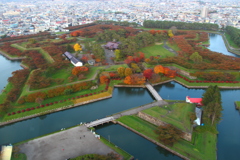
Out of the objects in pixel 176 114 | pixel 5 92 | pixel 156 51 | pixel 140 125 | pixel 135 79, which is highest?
pixel 156 51

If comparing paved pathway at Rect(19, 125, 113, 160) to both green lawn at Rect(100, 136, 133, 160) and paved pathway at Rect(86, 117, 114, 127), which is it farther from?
paved pathway at Rect(86, 117, 114, 127)

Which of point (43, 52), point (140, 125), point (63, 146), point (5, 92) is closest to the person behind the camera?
point (63, 146)

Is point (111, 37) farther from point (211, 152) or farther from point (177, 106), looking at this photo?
point (211, 152)

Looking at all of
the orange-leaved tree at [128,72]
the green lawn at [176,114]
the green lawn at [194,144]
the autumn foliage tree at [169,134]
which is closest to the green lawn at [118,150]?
the green lawn at [194,144]

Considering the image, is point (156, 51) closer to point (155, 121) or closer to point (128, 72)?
point (128, 72)

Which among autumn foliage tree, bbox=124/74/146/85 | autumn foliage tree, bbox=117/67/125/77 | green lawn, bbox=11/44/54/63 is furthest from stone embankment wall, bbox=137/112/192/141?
green lawn, bbox=11/44/54/63

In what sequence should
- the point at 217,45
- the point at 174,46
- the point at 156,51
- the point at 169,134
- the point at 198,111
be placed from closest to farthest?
the point at 169,134
the point at 198,111
the point at 156,51
the point at 174,46
the point at 217,45

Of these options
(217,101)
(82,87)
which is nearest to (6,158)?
(82,87)

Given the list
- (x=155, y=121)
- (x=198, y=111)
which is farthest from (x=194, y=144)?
(x=198, y=111)
